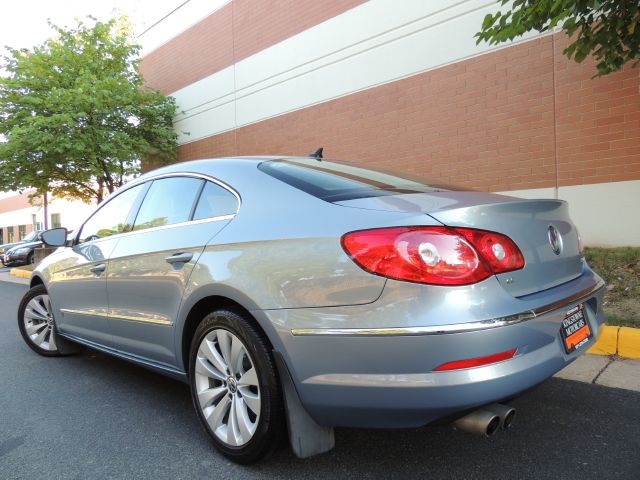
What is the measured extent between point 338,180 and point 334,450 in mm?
1371

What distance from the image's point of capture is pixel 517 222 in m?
2.05

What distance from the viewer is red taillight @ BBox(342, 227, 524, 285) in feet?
5.92

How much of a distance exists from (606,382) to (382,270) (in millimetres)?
2370

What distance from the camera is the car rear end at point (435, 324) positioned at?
1753mm

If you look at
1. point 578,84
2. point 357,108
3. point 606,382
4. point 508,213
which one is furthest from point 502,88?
point 508,213

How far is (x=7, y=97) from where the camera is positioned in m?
12.4

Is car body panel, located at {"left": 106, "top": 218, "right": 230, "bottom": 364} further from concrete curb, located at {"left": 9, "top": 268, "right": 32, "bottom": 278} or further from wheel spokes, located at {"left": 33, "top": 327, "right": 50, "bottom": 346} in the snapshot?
concrete curb, located at {"left": 9, "top": 268, "right": 32, "bottom": 278}

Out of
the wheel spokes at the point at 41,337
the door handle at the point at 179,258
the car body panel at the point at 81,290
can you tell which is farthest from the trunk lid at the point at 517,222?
the wheel spokes at the point at 41,337

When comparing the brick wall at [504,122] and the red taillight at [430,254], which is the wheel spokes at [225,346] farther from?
the brick wall at [504,122]

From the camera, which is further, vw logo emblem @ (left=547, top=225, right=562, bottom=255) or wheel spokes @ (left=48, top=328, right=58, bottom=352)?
wheel spokes @ (left=48, top=328, right=58, bottom=352)

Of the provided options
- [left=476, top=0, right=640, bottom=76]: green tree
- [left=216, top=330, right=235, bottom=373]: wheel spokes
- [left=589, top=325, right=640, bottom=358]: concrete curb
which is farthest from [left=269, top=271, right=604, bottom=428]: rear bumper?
[left=476, top=0, right=640, bottom=76]: green tree

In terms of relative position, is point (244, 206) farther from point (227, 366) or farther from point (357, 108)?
point (357, 108)

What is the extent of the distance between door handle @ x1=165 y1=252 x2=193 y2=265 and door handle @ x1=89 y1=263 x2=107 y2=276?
909 millimetres

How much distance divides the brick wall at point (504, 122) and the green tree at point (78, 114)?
20.7 feet
